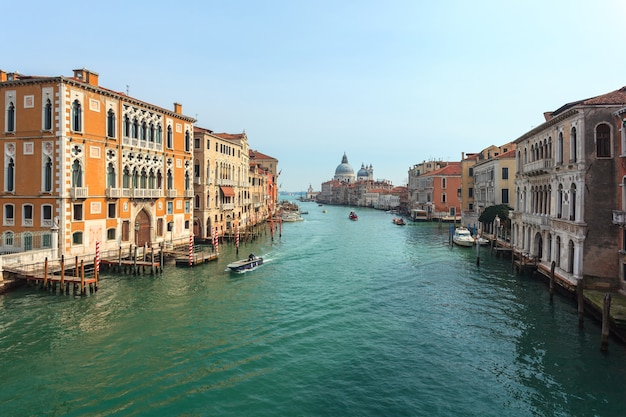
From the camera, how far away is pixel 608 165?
17859mm

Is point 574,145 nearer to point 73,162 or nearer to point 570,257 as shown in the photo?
point 570,257

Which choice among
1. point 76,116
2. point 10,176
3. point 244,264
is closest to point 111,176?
point 76,116

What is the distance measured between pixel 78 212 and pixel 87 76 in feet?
27.1

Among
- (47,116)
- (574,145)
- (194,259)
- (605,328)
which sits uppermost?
(47,116)

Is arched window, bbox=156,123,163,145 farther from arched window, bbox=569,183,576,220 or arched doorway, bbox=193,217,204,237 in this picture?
arched window, bbox=569,183,576,220

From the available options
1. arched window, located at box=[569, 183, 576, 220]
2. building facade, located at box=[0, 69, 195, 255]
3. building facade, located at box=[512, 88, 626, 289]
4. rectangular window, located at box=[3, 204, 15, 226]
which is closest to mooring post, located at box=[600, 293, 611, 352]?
building facade, located at box=[512, 88, 626, 289]

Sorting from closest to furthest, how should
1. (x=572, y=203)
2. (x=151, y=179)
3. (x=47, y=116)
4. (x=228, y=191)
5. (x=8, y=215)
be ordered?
1. (x=572, y=203)
2. (x=47, y=116)
3. (x=8, y=215)
4. (x=151, y=179)
5. (x=228, y=191)

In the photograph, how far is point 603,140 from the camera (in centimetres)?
1808

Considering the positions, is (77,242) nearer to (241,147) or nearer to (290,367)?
(290,367)

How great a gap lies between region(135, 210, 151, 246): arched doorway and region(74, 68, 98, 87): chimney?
8.70 m

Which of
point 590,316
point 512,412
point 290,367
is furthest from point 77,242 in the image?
point 590,316

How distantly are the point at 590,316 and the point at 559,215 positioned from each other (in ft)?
20.2

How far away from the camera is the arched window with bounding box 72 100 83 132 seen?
23.4m

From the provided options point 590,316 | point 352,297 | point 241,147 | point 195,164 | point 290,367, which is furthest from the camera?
point 241,147
